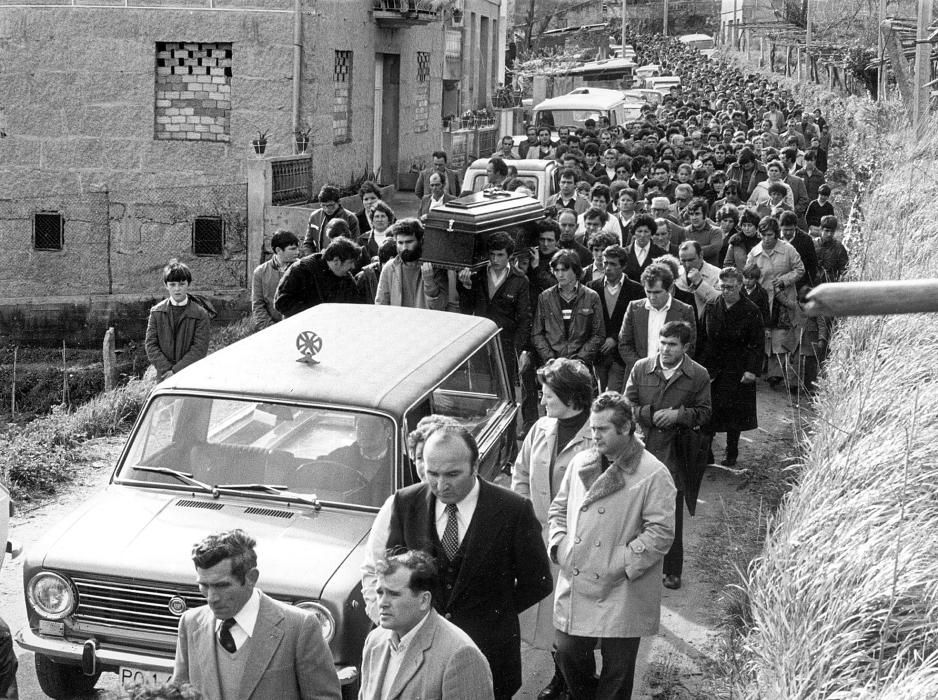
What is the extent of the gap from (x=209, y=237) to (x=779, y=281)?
10589mm

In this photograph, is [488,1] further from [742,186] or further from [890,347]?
[890,347]

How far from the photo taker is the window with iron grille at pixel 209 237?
65.9 feet

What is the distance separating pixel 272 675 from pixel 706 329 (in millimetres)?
6218

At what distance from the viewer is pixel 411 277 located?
10.6 meters

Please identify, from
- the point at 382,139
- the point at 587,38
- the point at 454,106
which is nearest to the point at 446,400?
the point at 382,139

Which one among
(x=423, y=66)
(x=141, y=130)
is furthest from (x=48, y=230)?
(x=423, y=66)

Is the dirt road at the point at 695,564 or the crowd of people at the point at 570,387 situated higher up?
the crowd of people at the point at 570,387

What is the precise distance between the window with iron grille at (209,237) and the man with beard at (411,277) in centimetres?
999

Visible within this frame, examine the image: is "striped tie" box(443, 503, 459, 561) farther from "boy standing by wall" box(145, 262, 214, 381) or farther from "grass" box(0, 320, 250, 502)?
"grass" box(0, 320, 250, 502)

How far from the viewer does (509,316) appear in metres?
10.5

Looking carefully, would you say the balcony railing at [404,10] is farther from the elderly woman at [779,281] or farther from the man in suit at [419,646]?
the man in suit at [419,646]

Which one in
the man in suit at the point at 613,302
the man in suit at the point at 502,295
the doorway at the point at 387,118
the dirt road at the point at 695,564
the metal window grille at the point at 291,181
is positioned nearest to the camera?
the dirt road at the point at 695,564

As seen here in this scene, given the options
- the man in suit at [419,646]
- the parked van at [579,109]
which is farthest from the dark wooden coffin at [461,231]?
the parked van at [579,109]

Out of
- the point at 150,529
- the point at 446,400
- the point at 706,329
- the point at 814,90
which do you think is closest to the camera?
the point at 150,529
